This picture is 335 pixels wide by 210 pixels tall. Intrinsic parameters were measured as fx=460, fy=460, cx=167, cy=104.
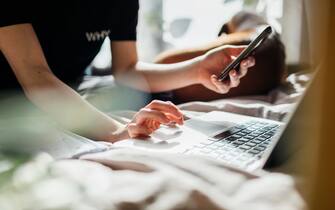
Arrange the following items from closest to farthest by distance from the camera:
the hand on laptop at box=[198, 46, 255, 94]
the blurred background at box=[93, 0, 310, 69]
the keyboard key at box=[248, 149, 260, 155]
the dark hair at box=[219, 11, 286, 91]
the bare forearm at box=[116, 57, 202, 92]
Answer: the keyboard key at box=[248, 149, 260, 155] < the hand on laptop at box=[198, 46, 255, 94] < the bare forearm at box=[116, 57, 202, 92] < the dark hair at box=[219, 11, 286, 91] < the blurred background at box=[93, 0, 310, 69]

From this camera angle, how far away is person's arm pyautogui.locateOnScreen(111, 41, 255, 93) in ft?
3.14

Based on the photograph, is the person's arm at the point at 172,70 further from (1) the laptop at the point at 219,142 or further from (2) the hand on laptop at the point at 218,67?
(1) the laptop at the point at 219,142

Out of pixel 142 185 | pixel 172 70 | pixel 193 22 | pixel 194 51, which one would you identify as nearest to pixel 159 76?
pixel 172 70

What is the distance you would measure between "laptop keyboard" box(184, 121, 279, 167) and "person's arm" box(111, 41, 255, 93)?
135 mm

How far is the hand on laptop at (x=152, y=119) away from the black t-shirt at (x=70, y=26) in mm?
280

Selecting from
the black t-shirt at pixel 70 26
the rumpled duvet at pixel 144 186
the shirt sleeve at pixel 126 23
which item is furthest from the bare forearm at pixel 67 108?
the shirt sleeve at pixel 126 23

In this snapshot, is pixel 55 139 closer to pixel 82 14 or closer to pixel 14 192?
pixel 14 192

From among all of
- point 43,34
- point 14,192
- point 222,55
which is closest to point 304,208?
point 14,192

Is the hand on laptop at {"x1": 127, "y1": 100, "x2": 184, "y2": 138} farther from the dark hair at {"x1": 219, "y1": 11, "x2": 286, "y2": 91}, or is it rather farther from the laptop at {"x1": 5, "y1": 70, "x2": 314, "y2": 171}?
the dark hair at {"x1": 219, "y1": 11, "x2": 286, "y2": 91}

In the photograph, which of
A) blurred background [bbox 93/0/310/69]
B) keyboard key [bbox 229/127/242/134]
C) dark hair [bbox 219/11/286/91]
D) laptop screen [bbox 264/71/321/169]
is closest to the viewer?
laptop screen [bbox 264/71/321/169]

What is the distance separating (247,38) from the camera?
1121mm

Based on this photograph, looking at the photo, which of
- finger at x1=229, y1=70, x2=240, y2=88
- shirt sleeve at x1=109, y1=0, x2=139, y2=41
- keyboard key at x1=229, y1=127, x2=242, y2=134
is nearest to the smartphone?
finger at x1=229, y1=70, x2=240, y2=88

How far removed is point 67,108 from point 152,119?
0.17 m

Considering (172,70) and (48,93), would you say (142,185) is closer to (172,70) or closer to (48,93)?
(48,93)
